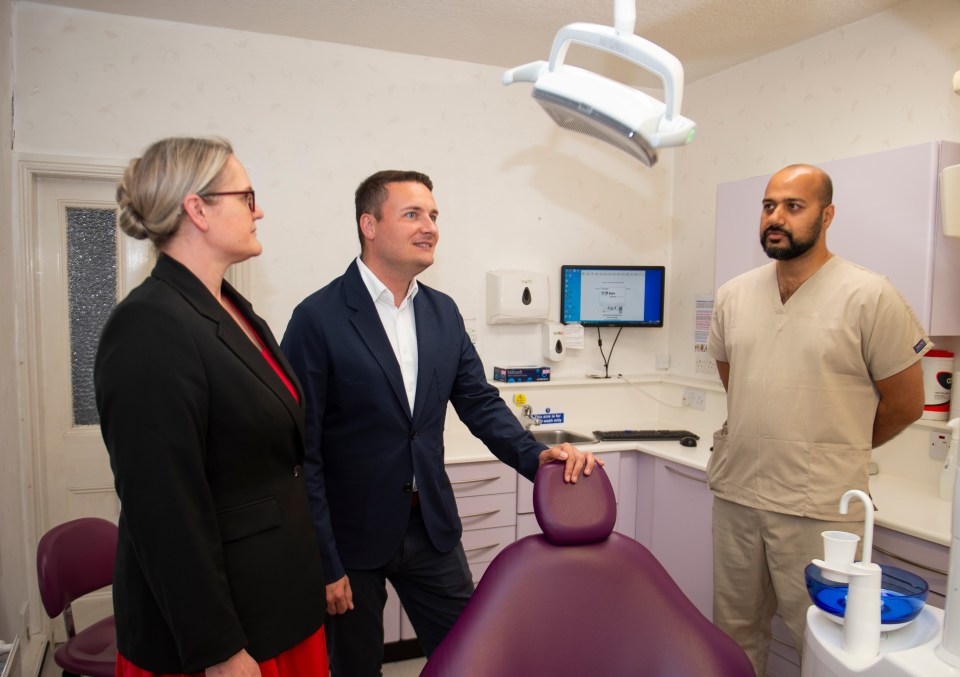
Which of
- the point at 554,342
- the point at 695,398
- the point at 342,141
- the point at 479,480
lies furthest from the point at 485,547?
the point at 342,141

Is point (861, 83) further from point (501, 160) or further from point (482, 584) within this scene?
point (482, 584)

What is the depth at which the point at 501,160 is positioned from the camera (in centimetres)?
347

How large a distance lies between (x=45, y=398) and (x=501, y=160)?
237cm

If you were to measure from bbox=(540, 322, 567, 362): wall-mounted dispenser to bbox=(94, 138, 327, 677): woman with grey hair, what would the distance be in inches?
90.4

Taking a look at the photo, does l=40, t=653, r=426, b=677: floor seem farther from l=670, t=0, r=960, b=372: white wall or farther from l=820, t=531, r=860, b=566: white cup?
l=670, t=0, r=960, b=372: white wall

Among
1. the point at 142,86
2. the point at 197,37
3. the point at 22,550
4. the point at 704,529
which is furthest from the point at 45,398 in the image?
the point at 704,529

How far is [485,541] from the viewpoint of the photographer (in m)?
2.90

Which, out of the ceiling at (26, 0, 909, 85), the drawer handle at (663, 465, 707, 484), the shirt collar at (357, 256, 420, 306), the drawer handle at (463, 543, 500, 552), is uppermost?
the ceiling at (26, 0, 909, 85)

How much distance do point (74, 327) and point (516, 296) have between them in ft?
6.55

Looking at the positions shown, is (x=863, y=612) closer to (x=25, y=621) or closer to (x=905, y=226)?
(x=905, y=226)

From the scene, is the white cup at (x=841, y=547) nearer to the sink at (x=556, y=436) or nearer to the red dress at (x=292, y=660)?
the red dress at (x=292, y=660)

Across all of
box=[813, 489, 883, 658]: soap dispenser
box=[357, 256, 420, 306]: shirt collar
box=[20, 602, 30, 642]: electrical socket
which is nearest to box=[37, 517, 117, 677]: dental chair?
box=[20, 602, 30, 642]: electrical socket

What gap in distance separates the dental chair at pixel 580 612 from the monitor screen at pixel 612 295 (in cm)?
216

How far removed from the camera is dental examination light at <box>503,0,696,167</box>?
3.01ft
